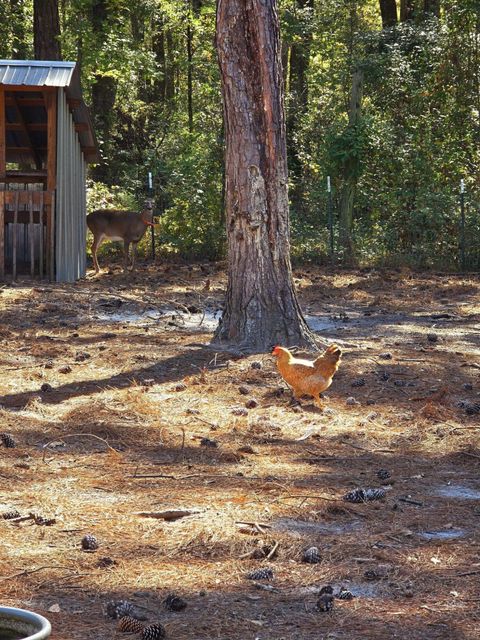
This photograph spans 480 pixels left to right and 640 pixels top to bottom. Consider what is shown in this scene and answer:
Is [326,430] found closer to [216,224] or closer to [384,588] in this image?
[384,588]

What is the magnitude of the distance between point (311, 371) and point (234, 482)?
2.36 m

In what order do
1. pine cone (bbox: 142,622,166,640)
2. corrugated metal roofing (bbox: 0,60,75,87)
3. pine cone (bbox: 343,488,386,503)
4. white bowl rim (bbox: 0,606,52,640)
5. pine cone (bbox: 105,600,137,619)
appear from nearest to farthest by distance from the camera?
white bowl rim (bbox: 0,606,52,640)
pine cone (bbox: 142,622,166,640)
pine cone (bbox: 105,600,137,619)
pine cone (bbox: 343,488,386,503)
corrugated metal roofing (bbox: 0,60,75,87)

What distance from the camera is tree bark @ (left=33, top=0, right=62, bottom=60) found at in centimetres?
2625

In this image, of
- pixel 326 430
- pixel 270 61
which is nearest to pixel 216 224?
pixel 270 61

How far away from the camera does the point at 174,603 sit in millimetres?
4434

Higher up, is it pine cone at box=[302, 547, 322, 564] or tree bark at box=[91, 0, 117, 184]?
tree bark at box=[91, 0, 117, 184]

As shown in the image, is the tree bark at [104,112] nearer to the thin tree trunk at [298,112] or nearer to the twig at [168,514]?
the thin tree trunk at [298,112]

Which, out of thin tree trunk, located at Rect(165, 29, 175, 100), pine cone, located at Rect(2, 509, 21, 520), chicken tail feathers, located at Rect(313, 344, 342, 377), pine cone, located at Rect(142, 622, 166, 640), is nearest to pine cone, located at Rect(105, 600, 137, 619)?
pine cone, located at Rect(142, 622, 166, 640)

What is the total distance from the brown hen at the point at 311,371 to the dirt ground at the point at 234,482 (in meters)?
0.18

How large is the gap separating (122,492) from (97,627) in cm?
207

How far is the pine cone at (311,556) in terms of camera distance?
5.06 m

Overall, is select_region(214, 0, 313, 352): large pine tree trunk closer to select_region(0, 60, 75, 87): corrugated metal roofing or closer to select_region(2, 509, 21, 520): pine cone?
select_region(2, 509, 21, 520): pine cone

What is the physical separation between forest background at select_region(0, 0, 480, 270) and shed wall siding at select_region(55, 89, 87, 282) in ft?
9.61

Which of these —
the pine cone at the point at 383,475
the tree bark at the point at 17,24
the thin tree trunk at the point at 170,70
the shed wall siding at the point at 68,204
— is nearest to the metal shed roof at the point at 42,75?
the shed wall siding at the point at 68,204
